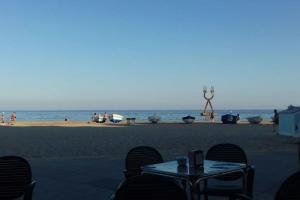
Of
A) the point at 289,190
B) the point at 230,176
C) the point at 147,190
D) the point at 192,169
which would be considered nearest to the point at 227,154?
the point at 230,176

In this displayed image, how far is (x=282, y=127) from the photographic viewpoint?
59.5ft

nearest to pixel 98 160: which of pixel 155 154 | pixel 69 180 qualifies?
pixel 69 180

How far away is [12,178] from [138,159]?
1.41 m

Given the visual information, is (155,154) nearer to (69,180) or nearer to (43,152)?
(69,180)

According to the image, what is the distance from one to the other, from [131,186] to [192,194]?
1.20 metres

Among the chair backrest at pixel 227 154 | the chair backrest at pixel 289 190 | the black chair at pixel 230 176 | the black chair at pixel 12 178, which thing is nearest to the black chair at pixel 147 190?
the chair backrest at pixel 289 190

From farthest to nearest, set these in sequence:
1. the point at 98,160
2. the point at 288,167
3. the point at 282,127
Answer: the point at 282,127 < the point at 98,160 < the point at 288,167

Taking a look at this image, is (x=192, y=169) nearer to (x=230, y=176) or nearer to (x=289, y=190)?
(x=230, y=176)

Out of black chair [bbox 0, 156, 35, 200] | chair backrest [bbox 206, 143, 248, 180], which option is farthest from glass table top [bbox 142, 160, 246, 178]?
black chair [bbox 0, 156, 35, 200]

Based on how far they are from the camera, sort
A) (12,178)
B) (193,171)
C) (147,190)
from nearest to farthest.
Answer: (147,190)
(193,171)
(12,178)

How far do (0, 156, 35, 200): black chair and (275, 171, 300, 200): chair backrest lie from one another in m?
2.51

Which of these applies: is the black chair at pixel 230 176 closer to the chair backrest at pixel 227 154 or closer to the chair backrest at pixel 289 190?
the chair backrest at pixel 227 154

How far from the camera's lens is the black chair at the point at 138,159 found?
17.6 feet

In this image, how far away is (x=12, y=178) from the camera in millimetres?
4750
